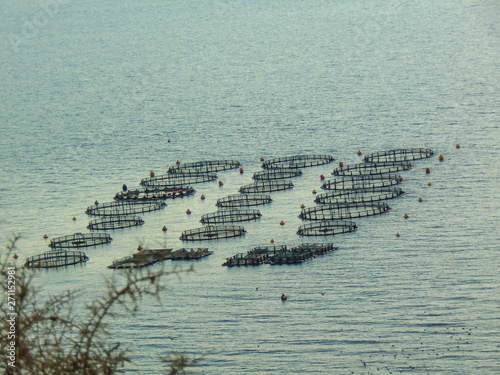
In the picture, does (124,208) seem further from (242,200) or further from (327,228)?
(327,228)

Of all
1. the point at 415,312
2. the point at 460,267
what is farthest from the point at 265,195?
the point at 415,312

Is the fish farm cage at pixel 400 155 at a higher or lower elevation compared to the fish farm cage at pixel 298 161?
lower

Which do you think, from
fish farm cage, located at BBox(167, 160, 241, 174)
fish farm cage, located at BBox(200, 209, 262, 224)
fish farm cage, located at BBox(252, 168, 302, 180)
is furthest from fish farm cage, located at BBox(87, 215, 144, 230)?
fish farm cage, located at BBox(167, 160, 241, 174)

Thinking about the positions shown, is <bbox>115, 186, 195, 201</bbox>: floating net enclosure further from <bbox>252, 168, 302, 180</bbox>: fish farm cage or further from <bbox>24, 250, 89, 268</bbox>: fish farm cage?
<bbox>24, 250, 89, 268</bbox>: fish farm cage

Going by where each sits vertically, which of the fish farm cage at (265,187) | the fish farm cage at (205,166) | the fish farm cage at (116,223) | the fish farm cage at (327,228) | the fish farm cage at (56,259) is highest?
the fish farm cage at (205,166)

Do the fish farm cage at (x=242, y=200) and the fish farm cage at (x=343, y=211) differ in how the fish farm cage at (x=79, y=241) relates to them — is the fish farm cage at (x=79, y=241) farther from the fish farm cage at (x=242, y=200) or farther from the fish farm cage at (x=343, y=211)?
the fish farm cage at (x=343, y=211)

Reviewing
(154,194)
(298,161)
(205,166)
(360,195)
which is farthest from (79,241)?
(298,161)

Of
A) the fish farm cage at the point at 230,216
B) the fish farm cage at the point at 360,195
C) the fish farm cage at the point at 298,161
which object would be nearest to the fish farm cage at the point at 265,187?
the fish farm cage at the point at 230,216
